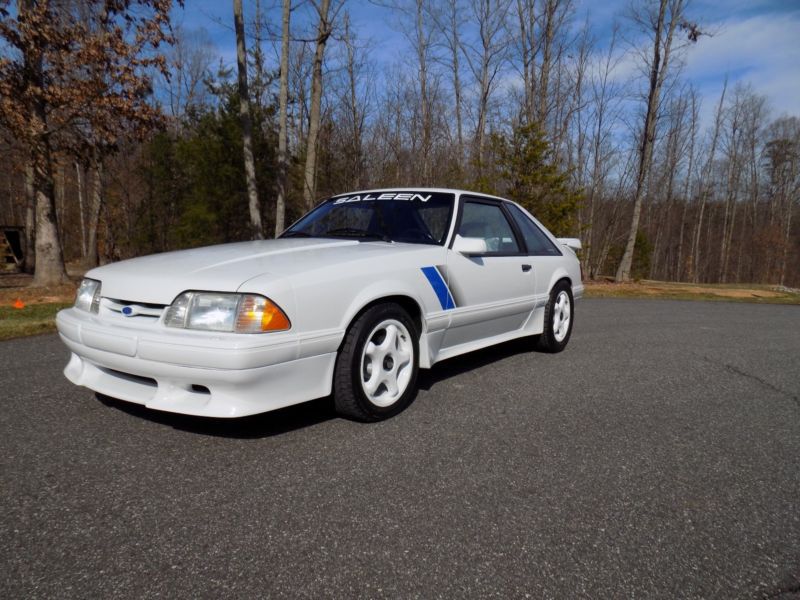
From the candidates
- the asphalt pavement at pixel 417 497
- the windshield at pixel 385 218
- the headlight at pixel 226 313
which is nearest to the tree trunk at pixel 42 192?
the asphalt pavement at pixel 417 497

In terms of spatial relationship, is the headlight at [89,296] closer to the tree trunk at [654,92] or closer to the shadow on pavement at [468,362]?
the shadow on pavement at [468,362]

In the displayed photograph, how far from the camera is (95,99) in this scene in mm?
9055

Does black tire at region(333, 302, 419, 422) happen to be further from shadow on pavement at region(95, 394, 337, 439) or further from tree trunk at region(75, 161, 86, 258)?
tree trunk at region(75, 161, 86, 258)

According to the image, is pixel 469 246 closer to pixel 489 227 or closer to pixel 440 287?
pixel 440 287

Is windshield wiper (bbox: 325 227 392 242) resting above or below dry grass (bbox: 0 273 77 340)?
above

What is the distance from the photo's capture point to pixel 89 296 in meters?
3.01

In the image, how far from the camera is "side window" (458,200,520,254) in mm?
4023

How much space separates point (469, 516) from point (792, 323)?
7.75 m

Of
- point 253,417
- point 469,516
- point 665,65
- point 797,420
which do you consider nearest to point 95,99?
point 253,417

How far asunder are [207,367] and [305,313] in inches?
20.4

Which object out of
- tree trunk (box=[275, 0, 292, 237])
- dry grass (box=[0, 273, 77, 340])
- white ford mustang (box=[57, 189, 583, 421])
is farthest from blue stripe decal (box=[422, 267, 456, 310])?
tree trunk (box=[275, 0, 292, 237])

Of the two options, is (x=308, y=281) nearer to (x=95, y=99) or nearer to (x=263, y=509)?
(x=263, y=509)

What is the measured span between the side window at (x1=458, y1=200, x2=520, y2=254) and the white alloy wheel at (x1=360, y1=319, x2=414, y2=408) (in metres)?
1.08

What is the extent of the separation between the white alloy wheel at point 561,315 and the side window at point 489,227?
2.72 ft
